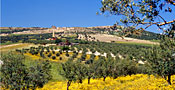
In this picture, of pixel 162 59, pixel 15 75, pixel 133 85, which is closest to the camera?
pixel 162 59

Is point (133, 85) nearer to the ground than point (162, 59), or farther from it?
nearer to the ground

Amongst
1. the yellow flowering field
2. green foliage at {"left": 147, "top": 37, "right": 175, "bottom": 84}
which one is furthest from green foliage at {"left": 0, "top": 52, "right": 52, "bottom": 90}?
green foliage at {"left": 147, "top": 37, "right": 175, "bottom": 84}

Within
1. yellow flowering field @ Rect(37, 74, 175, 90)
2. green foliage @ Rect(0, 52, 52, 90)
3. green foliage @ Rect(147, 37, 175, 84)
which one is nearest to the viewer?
yellow flowering field @ Rect(37, 74, 175, 90)

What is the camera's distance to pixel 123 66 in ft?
209

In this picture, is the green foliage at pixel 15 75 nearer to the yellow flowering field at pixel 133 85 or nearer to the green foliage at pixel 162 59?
the yellow flowering field at pixel 133 85

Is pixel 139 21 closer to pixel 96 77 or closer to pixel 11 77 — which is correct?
pixel 11 77

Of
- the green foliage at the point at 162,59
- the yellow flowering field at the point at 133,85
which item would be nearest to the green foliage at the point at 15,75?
the yellow flowering field at the point at 133,85

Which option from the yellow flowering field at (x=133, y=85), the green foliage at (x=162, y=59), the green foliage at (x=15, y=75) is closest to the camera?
the yellow flowering field at (x=133, y=85)

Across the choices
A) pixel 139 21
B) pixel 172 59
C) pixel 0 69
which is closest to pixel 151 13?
pixel 139 21

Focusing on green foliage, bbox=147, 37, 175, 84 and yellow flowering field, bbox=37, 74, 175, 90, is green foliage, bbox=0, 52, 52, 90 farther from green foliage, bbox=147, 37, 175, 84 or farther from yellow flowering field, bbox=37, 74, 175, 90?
green foliage, bbox=147, 37, 175, 84

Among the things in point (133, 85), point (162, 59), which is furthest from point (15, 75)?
point (162, 59)

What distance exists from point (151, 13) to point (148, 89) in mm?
16119

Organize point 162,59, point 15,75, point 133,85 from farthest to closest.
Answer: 1. point 133,85
2. point 15,75
3. point 162,59

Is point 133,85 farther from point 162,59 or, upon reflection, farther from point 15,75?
point 15,75
